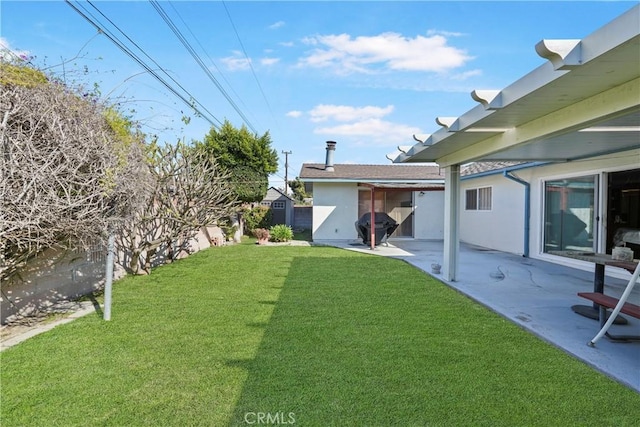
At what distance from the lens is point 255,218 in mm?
19062

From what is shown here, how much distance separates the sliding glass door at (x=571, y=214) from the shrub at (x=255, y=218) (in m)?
13.2

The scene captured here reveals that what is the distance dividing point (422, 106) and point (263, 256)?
25.4ft

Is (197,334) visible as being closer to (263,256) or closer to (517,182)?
(263,256)

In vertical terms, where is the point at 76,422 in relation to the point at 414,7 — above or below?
below

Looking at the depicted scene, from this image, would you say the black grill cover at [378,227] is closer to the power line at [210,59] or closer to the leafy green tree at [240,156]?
the leafy green tree at [240,156]

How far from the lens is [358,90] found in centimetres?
1517

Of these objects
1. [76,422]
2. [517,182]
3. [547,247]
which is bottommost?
[76,422]

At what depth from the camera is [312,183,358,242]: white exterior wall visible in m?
16.0

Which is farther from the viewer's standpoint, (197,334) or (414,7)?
(414,7)

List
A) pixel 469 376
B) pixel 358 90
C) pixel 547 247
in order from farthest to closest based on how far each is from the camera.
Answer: pixel 358 90 < pixel 547 247 < pixel 469 376

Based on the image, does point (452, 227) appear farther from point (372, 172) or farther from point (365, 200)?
point (372, 172)

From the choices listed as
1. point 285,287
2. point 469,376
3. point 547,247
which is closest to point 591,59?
point 469,376

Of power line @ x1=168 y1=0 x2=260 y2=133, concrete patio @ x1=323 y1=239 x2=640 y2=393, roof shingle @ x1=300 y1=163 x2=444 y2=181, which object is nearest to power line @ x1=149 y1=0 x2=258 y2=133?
power line @ x1=168 y1=0 x2=260 y2=133

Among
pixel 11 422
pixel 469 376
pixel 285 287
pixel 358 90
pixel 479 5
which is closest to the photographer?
pixel 11 422
